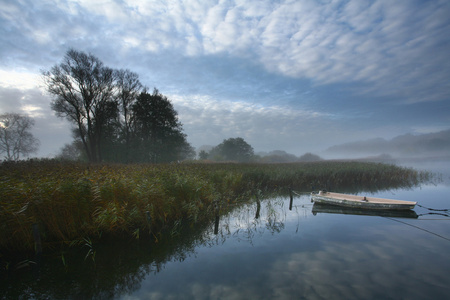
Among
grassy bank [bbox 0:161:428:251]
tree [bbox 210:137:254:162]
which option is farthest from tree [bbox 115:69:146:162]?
tree [bbox 210:137:254:162]

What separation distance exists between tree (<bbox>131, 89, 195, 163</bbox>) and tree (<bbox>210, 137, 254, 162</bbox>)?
41027mm

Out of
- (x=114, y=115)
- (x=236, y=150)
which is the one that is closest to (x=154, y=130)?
(x=114, y=115)

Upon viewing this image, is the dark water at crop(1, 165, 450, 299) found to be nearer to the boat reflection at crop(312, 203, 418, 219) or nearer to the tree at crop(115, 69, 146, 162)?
the boat reflection at crop(312, 203, 418, 219)

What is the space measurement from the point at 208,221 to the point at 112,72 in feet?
106

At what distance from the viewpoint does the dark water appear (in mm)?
5879

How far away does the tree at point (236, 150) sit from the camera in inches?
3108

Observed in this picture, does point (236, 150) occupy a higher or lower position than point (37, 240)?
higher

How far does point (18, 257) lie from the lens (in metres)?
7.18

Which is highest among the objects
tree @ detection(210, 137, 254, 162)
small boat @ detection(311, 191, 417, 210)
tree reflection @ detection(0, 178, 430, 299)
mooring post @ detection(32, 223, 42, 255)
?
tree @ detection(210, 137, 254, 162)

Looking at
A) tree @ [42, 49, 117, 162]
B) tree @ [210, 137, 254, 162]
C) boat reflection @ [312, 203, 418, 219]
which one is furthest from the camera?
tree @ [210, 137, 254, 162]

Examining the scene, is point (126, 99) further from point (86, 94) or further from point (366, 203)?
point (366, 203)

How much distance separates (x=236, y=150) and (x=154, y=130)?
4574 centimetres

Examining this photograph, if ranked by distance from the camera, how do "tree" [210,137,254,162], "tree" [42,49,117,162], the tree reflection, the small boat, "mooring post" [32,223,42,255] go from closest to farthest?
the tree reflection, "mooring post" [32,223,42,255], the small boat, "tree" [42,49,117,162], "tree" [210,137,254,162]

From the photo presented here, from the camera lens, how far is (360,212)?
44.3 ft
